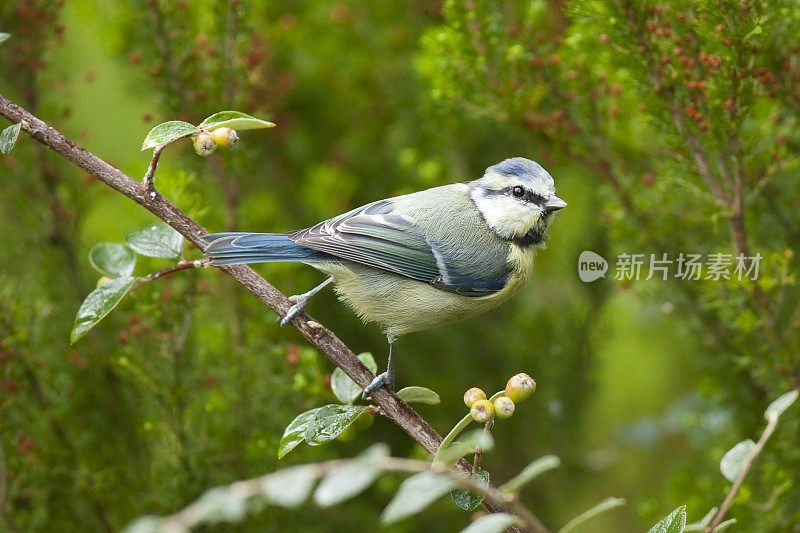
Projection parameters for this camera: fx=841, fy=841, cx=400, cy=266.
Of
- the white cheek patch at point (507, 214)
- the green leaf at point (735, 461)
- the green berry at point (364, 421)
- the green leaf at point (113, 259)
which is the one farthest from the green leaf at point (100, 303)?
the green leaf at point (735, 461)

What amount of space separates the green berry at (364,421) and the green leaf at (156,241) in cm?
47

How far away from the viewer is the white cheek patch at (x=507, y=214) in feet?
6.84

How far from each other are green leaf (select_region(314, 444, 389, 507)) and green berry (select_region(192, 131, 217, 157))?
65 centimetres

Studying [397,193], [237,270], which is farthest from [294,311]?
[397,193]

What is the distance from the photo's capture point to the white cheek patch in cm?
208

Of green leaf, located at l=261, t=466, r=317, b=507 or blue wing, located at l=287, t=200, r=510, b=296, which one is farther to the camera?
blue wing, located at l=287, t=200, r=510, b=296

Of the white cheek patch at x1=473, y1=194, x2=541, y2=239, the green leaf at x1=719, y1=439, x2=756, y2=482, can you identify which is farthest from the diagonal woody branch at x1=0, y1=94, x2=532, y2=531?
the white cheek patch at x1=473, y1=194, x2=541, y2=239

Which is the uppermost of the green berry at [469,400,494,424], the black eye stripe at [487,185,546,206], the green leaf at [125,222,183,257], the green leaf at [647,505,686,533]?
the black eye stripe at [487,185,546,206]

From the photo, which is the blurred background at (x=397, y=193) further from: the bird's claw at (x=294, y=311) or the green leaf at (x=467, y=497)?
the green leaf at (x=467, y=497)

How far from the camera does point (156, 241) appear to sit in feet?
5.28

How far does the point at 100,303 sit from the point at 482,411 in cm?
71

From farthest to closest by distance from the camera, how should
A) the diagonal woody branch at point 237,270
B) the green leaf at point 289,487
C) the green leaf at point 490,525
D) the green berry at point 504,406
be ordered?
the diagonal woody branch at point 237,270 → the green berry at point 504,406 → the green leaf at point 490,525 → the green leaf at point 289,487

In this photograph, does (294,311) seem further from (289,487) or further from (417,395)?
(289,487)

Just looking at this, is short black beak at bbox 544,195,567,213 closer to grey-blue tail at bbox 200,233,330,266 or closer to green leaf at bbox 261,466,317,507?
grey-blue tail at bbox 200,233,330,266
